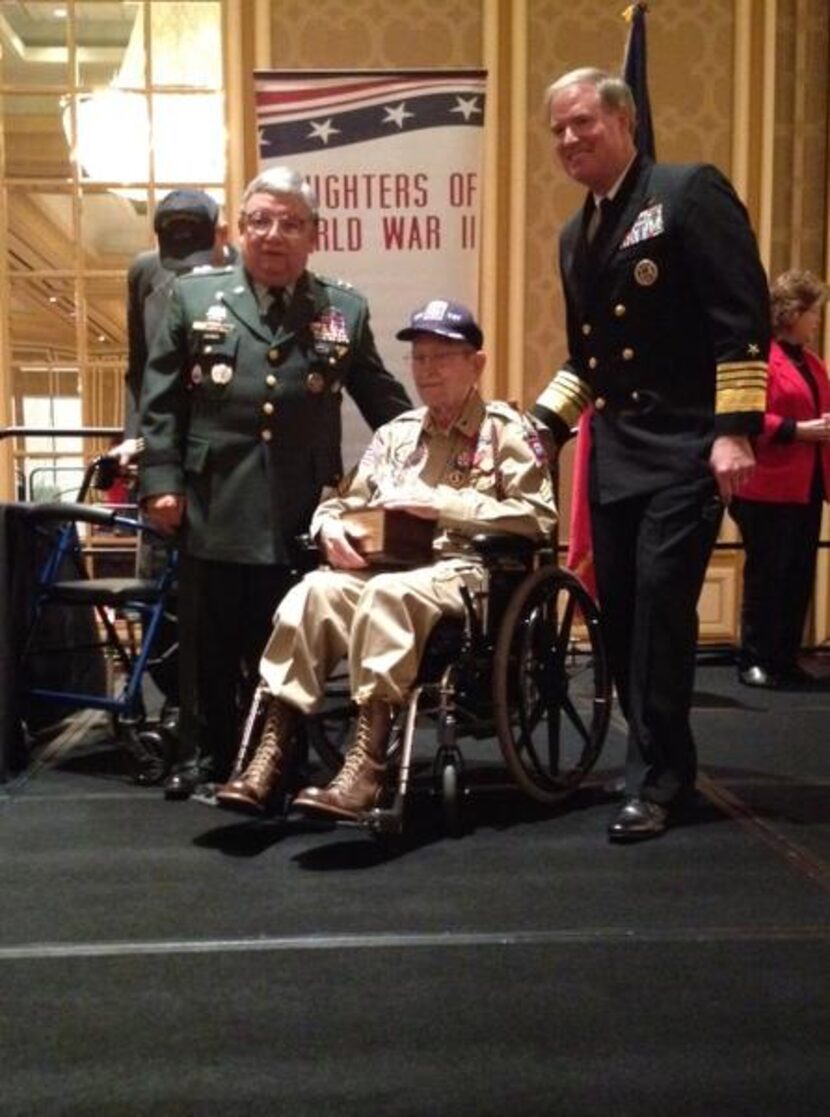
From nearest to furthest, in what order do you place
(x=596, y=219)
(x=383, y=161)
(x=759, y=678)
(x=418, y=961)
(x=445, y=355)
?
(x=418, y=961)
(x=596, y=219)
(x=445, y=355)
(x=759, y=678)
(x=383, y=161)

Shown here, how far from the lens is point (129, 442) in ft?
10.0

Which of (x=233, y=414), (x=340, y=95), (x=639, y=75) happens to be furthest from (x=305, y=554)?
(x=340, y=95)

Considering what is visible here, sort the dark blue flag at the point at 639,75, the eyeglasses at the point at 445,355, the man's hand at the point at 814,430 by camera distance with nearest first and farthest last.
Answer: the eyeglasses at the point at 445,355
the dark blue flag at the point at 639,75
the man's hand at the point at 814,430

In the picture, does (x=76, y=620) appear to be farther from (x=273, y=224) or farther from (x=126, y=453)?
(x=273, y=224)

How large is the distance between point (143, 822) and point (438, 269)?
2.81 metres

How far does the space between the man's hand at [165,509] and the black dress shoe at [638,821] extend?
1082 millimetres

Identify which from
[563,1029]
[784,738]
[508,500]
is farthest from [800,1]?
[563,1029]

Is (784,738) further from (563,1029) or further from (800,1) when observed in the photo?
(800,1)

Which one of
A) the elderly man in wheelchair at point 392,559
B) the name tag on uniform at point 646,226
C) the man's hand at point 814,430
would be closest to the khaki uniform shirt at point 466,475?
the elderly man in wheelchair at point 392,559

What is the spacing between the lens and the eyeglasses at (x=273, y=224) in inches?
101

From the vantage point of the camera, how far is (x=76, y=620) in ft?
11.5

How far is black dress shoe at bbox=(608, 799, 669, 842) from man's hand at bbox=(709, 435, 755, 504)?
64 cm

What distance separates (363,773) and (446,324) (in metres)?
0.91

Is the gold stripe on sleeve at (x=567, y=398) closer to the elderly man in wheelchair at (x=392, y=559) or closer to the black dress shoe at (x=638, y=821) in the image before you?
the elderly man in wheelchair at (x=392, y=559)
